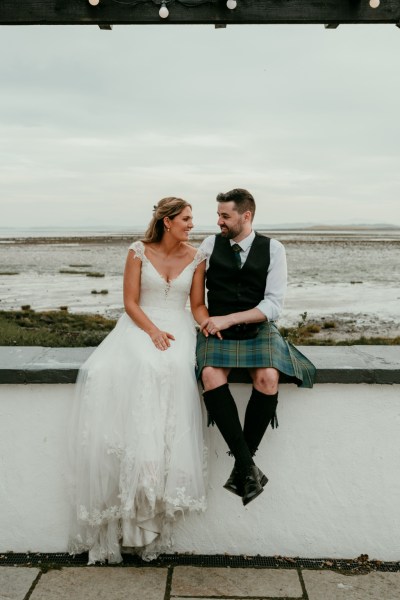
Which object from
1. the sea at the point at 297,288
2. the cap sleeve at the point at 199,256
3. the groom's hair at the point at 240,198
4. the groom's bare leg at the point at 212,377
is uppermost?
the groom's hair at the point at 240,198

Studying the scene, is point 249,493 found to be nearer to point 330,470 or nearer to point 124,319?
point 330,470

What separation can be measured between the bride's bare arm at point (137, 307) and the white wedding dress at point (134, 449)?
56mm

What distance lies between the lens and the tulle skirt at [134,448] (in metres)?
2.90

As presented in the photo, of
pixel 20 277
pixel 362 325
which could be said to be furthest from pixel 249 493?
pixel 20 277

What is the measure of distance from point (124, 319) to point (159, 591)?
125cm

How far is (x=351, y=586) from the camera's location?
287 cm

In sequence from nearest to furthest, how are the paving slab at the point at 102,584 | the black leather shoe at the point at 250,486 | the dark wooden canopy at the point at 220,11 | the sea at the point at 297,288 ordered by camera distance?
the paving slab at the point at 102,584 → the black leather shoe at the point at 250,486 → the dark wooden canopy at the point at 220,11 → the sea at the point at 297,288

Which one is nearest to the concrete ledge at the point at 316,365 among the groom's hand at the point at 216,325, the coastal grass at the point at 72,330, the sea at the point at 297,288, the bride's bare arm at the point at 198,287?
the groom's hand at the point at 216,325

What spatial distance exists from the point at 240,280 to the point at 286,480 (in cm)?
94

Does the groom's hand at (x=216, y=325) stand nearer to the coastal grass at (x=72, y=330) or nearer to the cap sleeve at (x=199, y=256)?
the cap sleeve at (x=199, y=256)

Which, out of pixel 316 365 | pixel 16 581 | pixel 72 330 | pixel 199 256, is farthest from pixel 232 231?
pixel 72 330

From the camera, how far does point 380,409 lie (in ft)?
10.1

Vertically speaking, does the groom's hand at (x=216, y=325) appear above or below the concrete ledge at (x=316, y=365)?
above

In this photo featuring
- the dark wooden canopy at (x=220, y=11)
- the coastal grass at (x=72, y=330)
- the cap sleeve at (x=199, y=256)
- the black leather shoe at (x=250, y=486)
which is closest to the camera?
the black leather shoe at (x=250, y=486)
